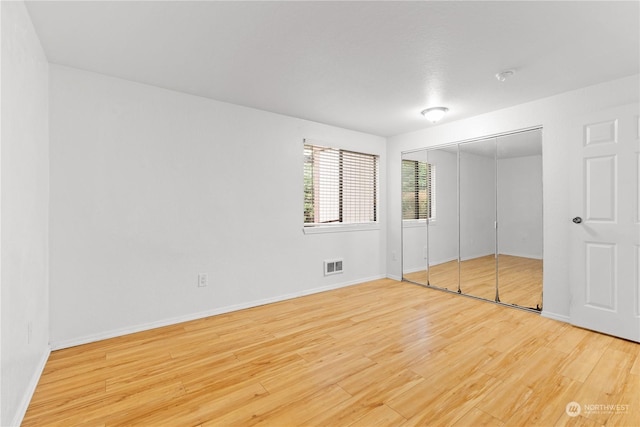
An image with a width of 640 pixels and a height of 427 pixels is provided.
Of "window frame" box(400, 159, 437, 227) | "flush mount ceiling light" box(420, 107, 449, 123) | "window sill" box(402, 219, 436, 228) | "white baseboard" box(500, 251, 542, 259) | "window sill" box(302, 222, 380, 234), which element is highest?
"flush mount ceiling light" box(420, 107, 449, 123)

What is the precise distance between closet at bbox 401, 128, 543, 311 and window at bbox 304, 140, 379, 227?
21.7 inches

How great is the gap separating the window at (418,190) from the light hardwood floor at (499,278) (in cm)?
83

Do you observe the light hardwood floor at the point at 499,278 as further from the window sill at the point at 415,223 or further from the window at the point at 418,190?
the window at the point at 418,190

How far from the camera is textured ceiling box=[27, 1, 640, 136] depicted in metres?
1.79

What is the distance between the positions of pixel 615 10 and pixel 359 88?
182 cm

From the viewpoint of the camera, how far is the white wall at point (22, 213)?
1497mm

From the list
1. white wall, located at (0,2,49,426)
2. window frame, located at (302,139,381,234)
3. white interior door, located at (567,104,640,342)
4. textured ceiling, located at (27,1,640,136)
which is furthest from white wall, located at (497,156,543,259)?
white wall, located at (0,2,49,426)

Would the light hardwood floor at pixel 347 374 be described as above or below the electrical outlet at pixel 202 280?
below

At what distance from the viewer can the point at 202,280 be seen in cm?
319

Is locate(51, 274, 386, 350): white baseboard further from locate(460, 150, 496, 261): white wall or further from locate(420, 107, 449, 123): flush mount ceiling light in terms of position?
locate(420, 107, 449, 123): flush mount ceiling light

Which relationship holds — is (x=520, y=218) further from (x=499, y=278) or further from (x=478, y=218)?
(x=499, y=278)

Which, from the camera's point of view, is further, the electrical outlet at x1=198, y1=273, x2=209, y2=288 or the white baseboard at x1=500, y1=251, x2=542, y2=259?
the white baseboard at x1=500, y1=251, x2=542, y2=259

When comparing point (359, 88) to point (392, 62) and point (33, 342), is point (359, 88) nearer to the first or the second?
point (392, 62)

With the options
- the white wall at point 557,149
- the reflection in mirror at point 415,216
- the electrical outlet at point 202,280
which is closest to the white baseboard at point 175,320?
the electrical outlet at point 202,280
